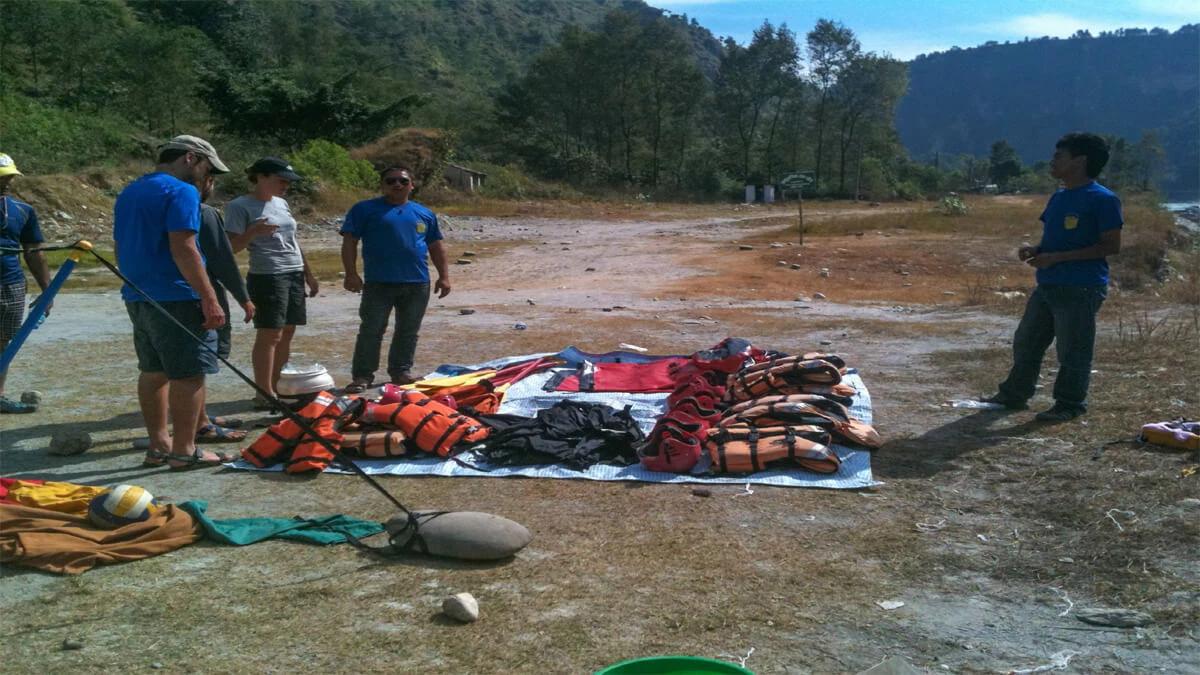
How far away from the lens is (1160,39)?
172125 millimetres

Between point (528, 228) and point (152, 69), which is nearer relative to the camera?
point (528, 228)

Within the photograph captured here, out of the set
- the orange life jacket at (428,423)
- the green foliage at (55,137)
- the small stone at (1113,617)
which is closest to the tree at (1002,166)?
the green foliage at (55,137)

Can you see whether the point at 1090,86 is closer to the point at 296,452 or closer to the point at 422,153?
the point at 422,153

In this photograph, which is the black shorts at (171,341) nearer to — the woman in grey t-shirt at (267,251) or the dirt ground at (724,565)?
the dirt ground at (724,565)

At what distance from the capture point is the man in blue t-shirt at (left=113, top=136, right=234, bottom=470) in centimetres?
469

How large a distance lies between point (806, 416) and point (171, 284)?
136 inches

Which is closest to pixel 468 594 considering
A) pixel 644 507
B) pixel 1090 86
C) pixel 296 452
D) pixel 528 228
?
pixel 644 507

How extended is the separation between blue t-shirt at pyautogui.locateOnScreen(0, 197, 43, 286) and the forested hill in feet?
515

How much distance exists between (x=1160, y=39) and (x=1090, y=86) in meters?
14.4

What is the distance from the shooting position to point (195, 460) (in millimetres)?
5152

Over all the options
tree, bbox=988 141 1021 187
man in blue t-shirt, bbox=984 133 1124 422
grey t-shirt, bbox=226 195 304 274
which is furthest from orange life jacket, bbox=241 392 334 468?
tree, bbox=988 141 1021 187

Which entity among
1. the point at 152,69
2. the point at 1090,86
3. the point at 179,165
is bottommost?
the point at 179,165

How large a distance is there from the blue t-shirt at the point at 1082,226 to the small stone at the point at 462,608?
4203mm

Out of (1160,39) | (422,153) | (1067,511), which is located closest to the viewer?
(1067,511)
